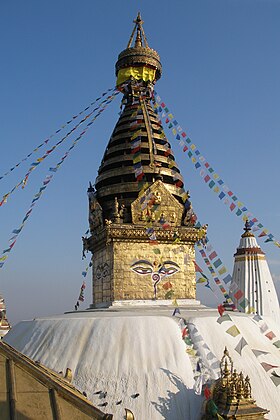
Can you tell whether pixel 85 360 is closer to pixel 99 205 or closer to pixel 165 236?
pixel 165 236

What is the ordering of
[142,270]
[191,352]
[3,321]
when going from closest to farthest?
[191,352] < [142,270] < [3,321]

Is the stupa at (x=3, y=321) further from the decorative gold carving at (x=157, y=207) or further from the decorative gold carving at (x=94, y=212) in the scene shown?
the decorative gold carving at (x=157, y=207)

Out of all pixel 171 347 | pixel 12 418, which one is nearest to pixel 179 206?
pixel 171 347

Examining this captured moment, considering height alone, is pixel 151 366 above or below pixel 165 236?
below

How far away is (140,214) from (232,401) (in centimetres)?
693

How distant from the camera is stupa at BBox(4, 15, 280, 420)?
30.6 feet

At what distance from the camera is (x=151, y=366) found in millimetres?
9516

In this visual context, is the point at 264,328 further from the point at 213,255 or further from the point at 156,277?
the point at 156,277

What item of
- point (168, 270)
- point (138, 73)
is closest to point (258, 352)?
point (168, 270)

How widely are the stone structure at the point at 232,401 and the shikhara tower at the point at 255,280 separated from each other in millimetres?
16651

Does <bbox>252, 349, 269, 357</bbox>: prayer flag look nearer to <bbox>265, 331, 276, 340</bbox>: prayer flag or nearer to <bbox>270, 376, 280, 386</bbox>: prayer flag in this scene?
<bbox>270, 376, 280, 386</bbox>: prayer flag

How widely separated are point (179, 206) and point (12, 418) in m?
12.8

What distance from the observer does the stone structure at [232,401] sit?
8.46m

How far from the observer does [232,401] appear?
28.0 feet
